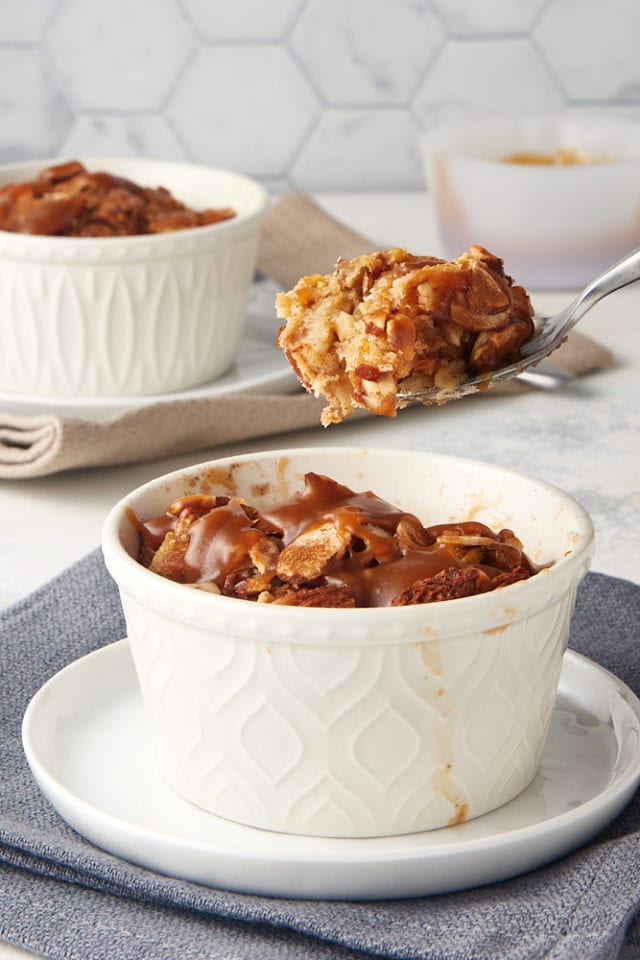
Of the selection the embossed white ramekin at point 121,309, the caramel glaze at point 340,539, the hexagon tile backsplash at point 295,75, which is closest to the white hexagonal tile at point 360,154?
the hexagon tile backsplash at point 295,75

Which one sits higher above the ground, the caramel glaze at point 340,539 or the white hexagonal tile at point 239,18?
the caramel glaze at point 340,539

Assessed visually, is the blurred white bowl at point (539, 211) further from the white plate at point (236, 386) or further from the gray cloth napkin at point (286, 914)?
the gray cloth napkin at point (286, 914)

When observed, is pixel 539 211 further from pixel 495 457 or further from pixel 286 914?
pixel 286 914

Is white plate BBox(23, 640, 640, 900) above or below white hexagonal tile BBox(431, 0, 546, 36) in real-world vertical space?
above

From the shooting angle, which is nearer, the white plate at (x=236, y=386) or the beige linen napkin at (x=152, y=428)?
the beige linen napkin at (x=152, y=428)

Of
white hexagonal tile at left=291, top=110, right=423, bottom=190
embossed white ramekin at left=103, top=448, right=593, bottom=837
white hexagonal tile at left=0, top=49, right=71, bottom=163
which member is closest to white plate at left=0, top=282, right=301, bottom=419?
embossed white ramekin at left=103, top=448, right=593, bottom=837

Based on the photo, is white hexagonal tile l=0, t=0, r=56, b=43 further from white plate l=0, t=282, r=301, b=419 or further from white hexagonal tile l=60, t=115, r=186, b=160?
white plate l=0, t=282, r=301, b=419

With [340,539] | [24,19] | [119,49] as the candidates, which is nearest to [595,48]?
[119,49]
